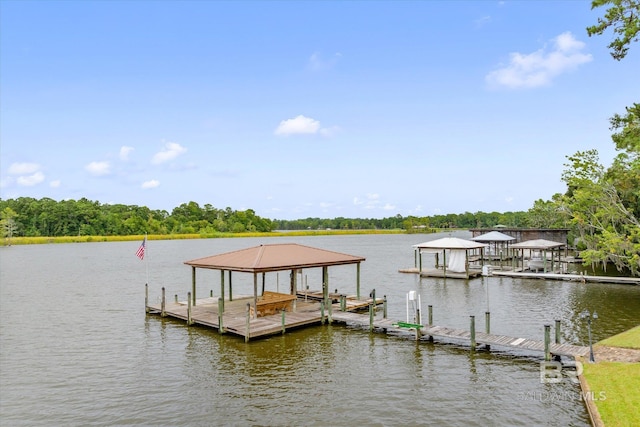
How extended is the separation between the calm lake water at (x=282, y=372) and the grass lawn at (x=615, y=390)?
2.02ft

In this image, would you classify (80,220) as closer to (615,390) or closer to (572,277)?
(572,277)

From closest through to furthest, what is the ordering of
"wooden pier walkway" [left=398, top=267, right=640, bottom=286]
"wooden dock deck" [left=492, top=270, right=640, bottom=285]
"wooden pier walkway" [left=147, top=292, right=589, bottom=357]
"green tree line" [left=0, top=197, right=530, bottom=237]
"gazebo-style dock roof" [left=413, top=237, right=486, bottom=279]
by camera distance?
"wooden pier walkway" [left=147, top=292, right=589, bottom=357] → "wooden dock deck" [left=492, top=270, right=640, bottom=285] → "wooden pier walkway" [left=398, top=267, right=640, bottom=286] → "gazebo-style dock roof" [left=413, top=237, right=486, bottom=279] → "green tree line" [left=0, top=197, right=530, bottom=237]

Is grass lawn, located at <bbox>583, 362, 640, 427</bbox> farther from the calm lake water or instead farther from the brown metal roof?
the brown metal roof

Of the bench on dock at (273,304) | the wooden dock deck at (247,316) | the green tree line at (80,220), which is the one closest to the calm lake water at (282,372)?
the wooden dock deck at (247,316)

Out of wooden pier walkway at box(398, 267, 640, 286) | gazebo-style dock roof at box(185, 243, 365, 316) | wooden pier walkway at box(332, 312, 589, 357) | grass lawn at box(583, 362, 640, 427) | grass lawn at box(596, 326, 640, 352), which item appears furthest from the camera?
wooden pier walkway at box(398, 267, 640, 286)

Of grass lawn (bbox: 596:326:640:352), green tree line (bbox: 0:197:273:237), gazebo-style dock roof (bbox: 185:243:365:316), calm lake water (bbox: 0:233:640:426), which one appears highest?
green tree line (bbox: 0:197:273:237)

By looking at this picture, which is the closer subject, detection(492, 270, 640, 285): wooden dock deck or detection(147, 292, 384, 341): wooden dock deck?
detection(147, 292, 384, 341): wooden dock deck

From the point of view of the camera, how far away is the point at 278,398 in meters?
12.7

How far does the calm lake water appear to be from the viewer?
38.6ft

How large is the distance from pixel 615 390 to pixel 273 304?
45.0 ft

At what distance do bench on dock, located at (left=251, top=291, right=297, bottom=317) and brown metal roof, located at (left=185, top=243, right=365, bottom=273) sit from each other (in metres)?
1.85

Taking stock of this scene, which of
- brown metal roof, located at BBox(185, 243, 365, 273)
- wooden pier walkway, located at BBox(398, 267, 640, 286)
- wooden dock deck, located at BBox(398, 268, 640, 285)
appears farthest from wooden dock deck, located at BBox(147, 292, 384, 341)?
wooden pier walkway, located at BBox(398, 267, 640, 286)

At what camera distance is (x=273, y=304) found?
21.2m

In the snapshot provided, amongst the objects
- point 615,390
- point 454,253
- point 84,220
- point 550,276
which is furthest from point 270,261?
point 84,220
